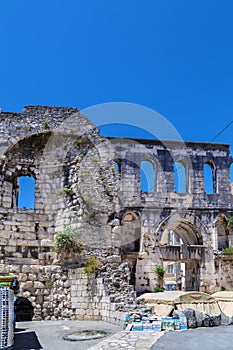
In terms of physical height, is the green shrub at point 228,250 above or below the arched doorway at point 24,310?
above

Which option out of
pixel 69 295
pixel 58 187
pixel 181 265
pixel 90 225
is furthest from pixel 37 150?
pixel 181 265

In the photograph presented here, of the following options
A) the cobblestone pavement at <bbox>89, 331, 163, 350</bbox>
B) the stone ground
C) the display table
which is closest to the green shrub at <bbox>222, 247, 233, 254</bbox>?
the stone ground

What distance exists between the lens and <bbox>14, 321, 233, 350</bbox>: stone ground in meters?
7.48

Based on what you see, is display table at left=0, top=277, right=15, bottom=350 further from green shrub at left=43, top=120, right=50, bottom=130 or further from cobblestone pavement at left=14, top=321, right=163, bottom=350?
green shrub at left=43, top=120, right=50, bottom=130

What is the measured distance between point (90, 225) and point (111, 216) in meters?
0.96

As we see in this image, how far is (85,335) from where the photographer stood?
30.4 feet

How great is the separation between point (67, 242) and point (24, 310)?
2.88 meters

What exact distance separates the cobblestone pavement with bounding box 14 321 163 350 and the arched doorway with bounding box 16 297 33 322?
1906mm

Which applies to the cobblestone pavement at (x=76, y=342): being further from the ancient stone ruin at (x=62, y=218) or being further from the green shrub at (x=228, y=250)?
the green shrub at (x=228, y=250)

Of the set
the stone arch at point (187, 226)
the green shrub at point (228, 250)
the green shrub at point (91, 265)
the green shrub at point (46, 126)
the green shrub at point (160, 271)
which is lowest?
the green shrub at point (160, 271)

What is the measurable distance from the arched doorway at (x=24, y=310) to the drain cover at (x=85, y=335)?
4.00m

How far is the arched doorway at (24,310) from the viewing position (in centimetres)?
1306

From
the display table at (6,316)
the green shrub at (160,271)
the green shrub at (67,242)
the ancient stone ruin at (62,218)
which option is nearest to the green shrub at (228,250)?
the green shrub at (160,271)

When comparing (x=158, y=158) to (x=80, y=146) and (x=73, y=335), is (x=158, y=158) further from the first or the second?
(x=73, y=335)
